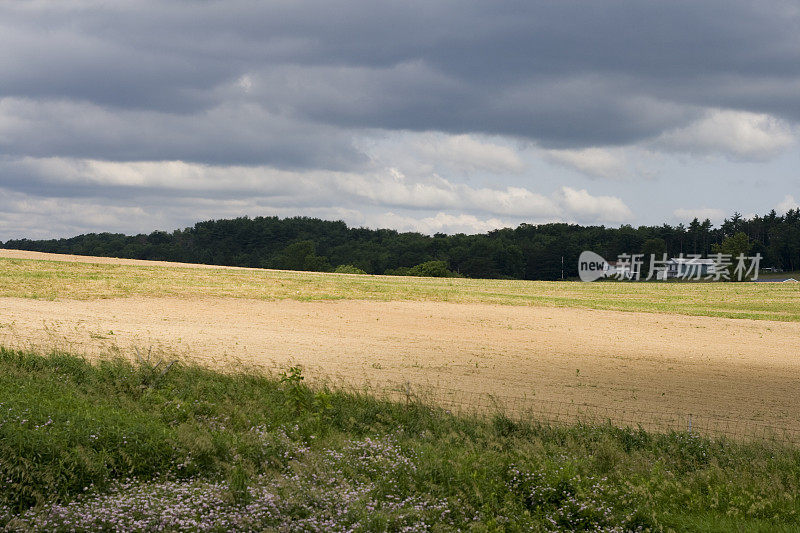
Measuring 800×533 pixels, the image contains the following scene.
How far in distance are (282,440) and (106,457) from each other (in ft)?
8.15

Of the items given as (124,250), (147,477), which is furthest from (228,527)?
(124,250)

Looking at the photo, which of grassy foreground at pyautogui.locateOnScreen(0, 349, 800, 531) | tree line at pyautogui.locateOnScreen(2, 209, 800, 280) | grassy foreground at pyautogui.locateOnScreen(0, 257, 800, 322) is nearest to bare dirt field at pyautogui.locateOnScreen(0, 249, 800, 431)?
grassy foreground at pyautogui.locateOnScreen(0, 257, 800, 322)

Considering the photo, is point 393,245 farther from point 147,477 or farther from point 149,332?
point 147,477

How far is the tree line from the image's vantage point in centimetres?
13275

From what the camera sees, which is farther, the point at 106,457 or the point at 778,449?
the point at 778,449

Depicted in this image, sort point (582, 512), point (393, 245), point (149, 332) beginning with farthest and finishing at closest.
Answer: point (393, 245) → point (149, 332) → point (582, 512)

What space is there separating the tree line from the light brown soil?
7869 centimetres

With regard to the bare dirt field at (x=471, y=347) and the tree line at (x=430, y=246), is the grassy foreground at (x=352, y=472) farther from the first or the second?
the tree line at (x=430, y=246)

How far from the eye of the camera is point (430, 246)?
149500mm

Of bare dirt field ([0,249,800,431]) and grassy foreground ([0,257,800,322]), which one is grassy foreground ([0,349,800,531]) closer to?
bare dirt field ([0,249,800,431])

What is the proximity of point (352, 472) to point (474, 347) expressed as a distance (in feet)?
56.6

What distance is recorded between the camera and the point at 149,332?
974 inches

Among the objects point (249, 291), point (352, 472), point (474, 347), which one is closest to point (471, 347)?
point (474, 347)


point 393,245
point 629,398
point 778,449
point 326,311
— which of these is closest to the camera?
point 778,449
